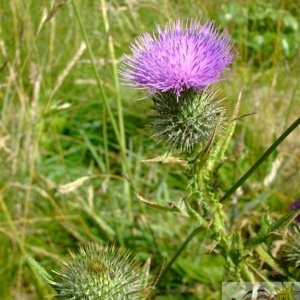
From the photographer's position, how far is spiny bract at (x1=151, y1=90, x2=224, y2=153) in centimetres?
172

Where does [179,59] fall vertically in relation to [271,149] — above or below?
above

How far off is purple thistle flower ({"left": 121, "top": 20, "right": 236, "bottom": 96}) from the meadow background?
0.48 m

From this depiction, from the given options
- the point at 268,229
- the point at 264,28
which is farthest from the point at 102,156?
the point at 268,229

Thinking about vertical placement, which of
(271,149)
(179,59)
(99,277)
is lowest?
(99,277)

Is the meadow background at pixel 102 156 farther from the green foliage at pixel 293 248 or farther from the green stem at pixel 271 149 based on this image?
the green stem at pixel 271 149

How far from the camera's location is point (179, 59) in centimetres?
172

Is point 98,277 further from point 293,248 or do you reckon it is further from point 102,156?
point 102,156

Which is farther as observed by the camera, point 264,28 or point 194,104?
point 264,28

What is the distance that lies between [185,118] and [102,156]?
199 cm

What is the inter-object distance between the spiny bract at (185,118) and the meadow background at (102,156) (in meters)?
0.48

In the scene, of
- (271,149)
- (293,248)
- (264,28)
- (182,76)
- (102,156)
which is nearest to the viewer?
(271,149)

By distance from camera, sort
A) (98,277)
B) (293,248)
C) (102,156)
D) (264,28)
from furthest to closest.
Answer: (264,28), (102,156), (293,248), (98,277)

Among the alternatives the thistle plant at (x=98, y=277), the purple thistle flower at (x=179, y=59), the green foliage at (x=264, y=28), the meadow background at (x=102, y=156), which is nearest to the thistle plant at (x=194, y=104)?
the purple thistle flower at (x=179, y=59)

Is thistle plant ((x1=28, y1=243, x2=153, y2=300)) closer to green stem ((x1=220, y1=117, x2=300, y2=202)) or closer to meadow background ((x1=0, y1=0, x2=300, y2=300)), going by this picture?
green stem ((x1=220, y1=117, x2=300, y2=202))
